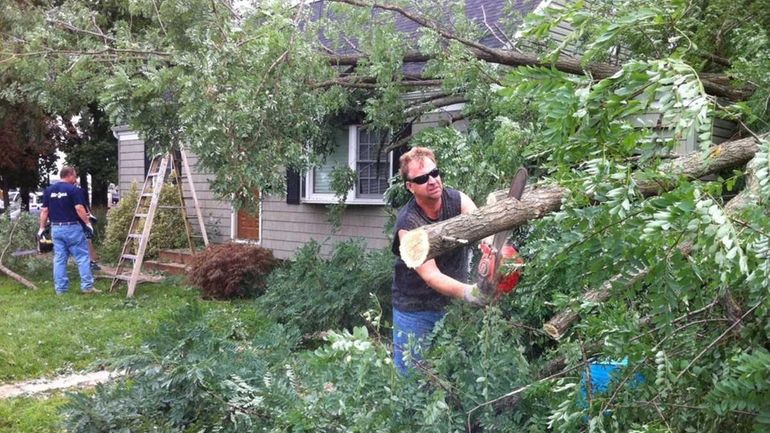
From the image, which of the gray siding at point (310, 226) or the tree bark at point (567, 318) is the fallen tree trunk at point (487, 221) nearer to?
the tree bark at point (567, 318)

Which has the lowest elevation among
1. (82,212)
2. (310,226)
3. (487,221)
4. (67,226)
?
(310,226)

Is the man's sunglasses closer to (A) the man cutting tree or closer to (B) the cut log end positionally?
(A) the man cutting tree

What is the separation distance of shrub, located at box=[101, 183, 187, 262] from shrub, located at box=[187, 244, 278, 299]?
9.74ft

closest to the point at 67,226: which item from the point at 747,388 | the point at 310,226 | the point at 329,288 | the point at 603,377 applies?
the point at 310,226

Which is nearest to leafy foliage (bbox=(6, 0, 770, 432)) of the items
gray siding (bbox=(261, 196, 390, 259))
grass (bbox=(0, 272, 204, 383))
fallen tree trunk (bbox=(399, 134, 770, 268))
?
fallen tree trunk (bbox=(399, 134, 770, 268))

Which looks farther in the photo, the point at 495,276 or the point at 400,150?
the point at 400,150

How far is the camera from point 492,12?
10.0m

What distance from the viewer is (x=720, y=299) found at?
6.89 feet

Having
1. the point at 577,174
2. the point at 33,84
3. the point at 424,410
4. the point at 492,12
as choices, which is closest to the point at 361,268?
the point at 33,84

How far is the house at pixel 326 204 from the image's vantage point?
9914 mm

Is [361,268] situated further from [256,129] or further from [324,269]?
[256,129]

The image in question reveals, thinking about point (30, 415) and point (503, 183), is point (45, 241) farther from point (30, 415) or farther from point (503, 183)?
point (503, 183)

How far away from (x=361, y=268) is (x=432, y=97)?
178 centimetres

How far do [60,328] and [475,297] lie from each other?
569cm
